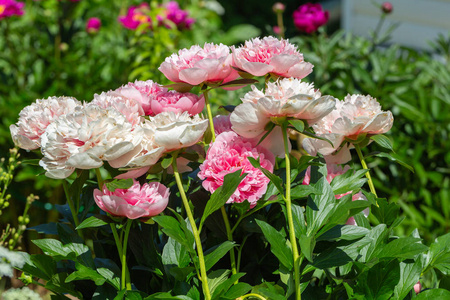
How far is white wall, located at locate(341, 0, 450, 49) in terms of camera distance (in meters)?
4.29

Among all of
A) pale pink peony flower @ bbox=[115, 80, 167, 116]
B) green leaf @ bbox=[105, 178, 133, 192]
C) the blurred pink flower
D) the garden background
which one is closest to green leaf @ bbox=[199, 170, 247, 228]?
green leaf @ bbox=[105, 178, 133, 192]

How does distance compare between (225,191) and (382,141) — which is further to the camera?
(382,141)

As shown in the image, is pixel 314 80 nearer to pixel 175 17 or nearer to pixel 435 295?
pixel 175 17

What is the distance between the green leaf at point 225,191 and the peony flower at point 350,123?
7.5 inches

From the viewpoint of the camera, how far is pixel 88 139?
0.73 metres

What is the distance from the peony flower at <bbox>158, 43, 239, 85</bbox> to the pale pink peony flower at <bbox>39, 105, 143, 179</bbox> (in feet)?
0.46

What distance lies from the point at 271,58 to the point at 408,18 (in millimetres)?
4013

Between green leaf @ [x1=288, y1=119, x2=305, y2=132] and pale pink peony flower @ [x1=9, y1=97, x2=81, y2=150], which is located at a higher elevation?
green leaf @ [x1=288, y1=119, x2=305, y2=132]

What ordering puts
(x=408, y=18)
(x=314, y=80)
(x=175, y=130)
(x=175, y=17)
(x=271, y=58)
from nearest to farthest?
(x=175, y=130)
(x=271, y=58)
(x=314, y=80)
(x=175, y=17)
(x=408, y=18)

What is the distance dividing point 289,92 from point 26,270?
20.2 inches

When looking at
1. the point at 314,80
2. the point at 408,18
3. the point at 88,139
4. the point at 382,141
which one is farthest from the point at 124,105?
the point at 408,18

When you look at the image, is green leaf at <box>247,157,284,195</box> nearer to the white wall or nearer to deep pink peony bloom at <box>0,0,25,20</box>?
deep pink peony bloom at <box>0,0,25,20</box>

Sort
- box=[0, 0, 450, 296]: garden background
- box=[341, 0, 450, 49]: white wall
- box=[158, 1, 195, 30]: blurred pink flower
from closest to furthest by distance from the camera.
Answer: box=[0, 0, 450, 296]: garden background → box=[158, 1, 195, 30]: blurred pink flower → box=[341, 0, 450, 49]: white wall

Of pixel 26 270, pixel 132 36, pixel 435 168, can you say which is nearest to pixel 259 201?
pixel 26 270
